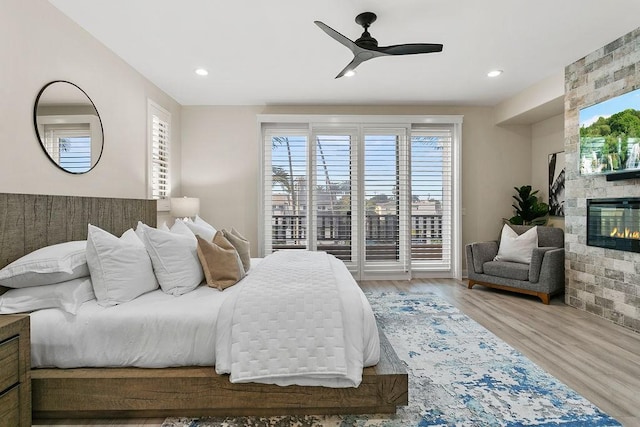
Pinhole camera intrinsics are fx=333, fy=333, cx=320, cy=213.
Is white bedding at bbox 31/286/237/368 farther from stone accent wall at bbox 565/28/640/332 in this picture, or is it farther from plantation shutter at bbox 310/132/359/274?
stone accent wall at bbox 565/28/640/332

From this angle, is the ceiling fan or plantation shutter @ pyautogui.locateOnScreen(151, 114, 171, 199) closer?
the ceiling fan

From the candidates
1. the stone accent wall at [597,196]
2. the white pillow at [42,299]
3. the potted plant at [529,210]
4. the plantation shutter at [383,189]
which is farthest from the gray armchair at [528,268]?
the white pillow at [42,299]

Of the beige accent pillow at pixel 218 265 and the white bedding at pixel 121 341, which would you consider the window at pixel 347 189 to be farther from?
the white bedding at pixel 121 341

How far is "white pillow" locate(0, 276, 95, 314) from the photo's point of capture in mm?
1830

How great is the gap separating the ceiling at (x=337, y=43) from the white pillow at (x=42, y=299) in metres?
2.10

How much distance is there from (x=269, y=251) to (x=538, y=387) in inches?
144

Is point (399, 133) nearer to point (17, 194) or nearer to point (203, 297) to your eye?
point (203, 297)

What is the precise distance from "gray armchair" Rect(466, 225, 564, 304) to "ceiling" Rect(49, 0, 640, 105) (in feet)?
6.73

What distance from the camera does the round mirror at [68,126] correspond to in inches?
96.5

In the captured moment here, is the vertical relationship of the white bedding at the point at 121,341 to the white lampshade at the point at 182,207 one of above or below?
below

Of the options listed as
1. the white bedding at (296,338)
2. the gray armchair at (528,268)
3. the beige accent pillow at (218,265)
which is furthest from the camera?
the gray armchair at (528,268)

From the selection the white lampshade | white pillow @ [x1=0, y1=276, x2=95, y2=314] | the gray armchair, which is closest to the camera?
white pillow @ [x1=0, y1=276, x2=95, y2=314]

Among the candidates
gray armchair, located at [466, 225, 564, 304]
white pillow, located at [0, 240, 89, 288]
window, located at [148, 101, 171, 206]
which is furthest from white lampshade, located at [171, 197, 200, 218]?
gray armchair, located at [466, 225, 564, 304]

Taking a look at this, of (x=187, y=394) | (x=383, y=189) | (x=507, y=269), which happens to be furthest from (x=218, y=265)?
(x=507, y=269)
